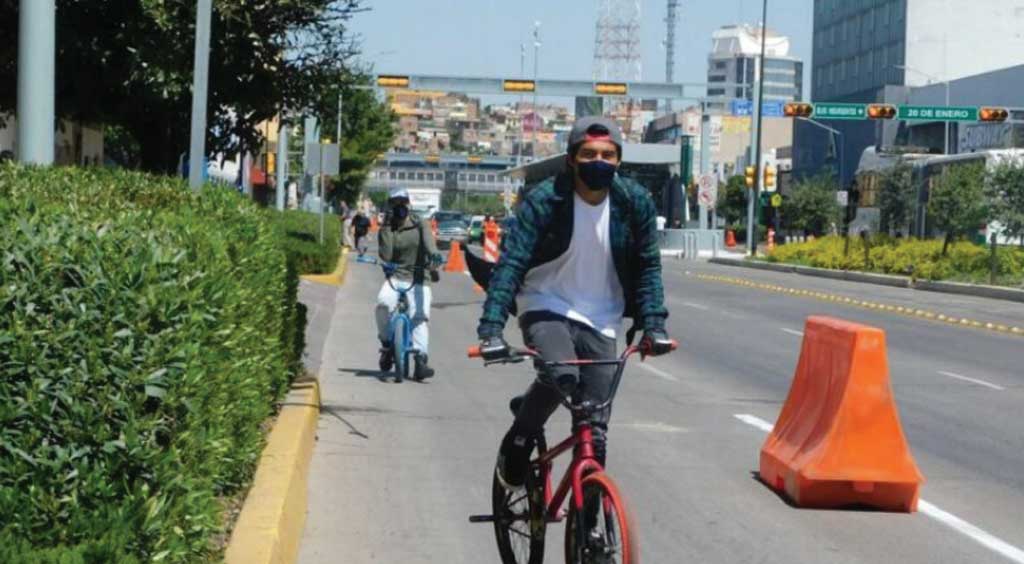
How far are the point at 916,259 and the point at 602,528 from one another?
37721 millimetres

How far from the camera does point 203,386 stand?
19.0 feet

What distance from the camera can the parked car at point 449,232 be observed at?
6119cm

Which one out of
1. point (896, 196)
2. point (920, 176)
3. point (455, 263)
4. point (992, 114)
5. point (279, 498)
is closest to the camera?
point (279, 498)

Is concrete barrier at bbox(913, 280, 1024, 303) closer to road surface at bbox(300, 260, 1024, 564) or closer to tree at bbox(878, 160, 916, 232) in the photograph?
tree at bbox(878, 160, 916, 232)

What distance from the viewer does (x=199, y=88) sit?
12.1 metres

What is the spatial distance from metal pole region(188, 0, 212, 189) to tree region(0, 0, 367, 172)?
2.47 meters

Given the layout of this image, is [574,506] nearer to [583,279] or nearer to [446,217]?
[583,279]

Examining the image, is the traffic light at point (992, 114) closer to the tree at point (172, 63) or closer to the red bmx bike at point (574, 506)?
the tree at point (172, 63)

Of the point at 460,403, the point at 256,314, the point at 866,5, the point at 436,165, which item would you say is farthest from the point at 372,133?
the point at 436,165

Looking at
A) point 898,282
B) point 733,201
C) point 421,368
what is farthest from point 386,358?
point 733,201

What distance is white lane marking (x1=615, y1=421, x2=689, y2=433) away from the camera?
12.6 meters

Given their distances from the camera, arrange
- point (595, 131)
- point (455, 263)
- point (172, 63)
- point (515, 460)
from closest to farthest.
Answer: point (595, 131), point (515, 460), point (172, 63), point (455, 263)

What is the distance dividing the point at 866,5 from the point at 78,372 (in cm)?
10806

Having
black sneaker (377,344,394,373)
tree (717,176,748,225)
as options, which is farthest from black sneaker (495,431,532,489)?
tree (717,176,748,225)
